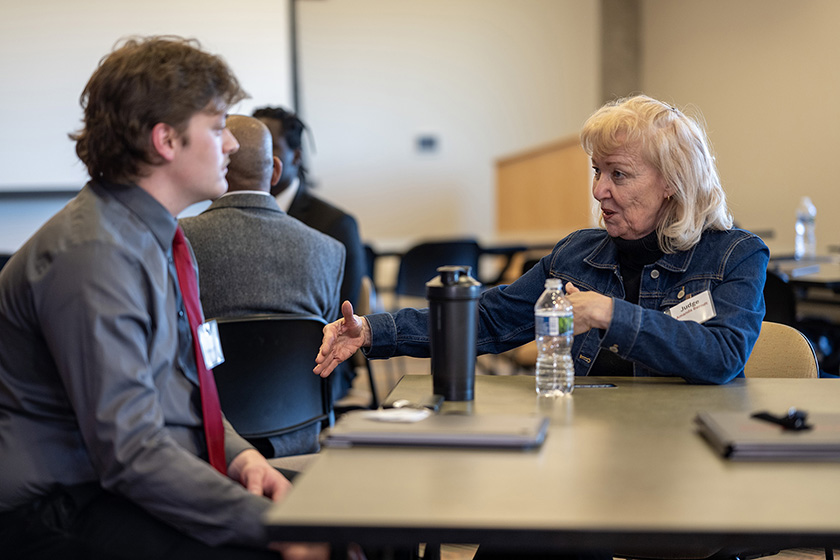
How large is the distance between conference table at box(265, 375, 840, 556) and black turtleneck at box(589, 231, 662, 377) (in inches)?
20.9

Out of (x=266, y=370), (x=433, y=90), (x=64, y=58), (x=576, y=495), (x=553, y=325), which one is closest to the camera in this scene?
(x=576, y=495)

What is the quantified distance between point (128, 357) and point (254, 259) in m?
0.98

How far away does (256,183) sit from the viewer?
7.24 feet

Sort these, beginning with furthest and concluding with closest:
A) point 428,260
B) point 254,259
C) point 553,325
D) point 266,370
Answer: point 428,260 < point 254,259 < point 266,370 < point 553,325

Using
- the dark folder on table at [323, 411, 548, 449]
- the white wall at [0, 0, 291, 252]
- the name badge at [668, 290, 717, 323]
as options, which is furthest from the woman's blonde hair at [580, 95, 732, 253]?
the white wall at [0, 0, 291, 252]

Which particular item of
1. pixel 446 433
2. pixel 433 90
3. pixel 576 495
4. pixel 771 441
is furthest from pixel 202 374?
pixel 433 90

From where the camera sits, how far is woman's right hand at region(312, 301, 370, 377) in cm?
165

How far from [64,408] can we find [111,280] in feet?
0.76

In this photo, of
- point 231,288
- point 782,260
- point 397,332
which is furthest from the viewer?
point 782,260

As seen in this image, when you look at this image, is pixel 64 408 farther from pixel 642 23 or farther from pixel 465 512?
pixel 642 23

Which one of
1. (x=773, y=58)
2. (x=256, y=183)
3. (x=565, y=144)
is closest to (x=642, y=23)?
(x=773, y=58)

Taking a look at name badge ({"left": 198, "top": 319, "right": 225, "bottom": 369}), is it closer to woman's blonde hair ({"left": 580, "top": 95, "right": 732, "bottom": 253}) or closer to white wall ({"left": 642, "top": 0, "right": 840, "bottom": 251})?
woman's blonde hair ({"left": 580, "top": 95, "right": 732, "bottom": 253})

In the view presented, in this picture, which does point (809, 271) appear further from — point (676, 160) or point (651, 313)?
point (651, 313)

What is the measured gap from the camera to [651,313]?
1479 mm
